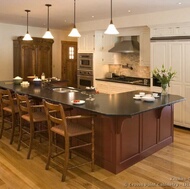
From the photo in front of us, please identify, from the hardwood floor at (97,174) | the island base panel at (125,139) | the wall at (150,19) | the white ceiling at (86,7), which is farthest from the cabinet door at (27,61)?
the island base panel at (125,139)

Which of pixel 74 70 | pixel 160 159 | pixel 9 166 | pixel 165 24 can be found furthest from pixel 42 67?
pixel 160 159

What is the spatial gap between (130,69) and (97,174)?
442 centimetres

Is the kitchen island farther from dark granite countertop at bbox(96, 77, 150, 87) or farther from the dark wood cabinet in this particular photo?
the dark wood cabinet

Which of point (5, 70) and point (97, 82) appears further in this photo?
point (5, 70)

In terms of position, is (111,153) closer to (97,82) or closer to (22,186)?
(22,186)

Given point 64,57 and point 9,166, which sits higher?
point 64,57

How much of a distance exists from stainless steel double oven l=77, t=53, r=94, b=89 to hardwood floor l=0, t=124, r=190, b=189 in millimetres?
3651

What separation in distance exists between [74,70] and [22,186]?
688cm

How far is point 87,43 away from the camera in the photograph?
7246 millimetres

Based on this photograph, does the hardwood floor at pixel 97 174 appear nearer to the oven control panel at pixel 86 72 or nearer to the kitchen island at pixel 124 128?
the kitchen island at pixel 124 128

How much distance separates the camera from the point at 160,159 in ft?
12.0

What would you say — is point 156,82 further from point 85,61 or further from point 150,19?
point 85,61

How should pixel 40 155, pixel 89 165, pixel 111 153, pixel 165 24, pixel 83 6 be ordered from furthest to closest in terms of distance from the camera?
pixel 165 24, pixel 83 6, pixel 40 155, pixel 89 165, pixel 111 153

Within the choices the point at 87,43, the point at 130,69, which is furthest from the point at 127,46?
the point at 87,43
